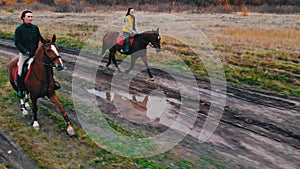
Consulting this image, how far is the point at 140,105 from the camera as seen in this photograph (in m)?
8.29

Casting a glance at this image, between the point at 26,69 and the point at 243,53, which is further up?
the point at 26,69

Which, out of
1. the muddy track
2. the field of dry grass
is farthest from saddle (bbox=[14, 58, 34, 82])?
the field of dry grass

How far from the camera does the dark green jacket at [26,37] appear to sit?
626 cm

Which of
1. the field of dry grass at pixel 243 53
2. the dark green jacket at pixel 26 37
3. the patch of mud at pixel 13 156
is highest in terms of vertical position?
the dark green jacket at pixel 26 37

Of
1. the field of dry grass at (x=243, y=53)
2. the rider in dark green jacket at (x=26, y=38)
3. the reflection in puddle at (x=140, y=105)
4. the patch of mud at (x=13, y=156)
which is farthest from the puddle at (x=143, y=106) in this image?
the field of dry grass at (x=243, y=53)

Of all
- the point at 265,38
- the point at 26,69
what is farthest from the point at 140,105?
the point at 265,38

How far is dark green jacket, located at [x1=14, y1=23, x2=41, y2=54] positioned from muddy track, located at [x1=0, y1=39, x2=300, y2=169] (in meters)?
2.14

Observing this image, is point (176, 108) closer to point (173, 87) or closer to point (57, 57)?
point (173, 87)

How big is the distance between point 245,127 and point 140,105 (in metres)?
3.06

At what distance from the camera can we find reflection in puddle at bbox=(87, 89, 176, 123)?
751 cm

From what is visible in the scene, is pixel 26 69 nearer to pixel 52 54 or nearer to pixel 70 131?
pixel 52 54

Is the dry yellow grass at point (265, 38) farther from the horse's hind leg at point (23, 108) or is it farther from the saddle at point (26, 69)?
the saddle at point (26, 69)

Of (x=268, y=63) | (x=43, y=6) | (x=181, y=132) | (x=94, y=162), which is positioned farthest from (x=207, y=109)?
(x=43, y=6)

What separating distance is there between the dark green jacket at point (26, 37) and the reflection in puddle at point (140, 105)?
2.90 metres
